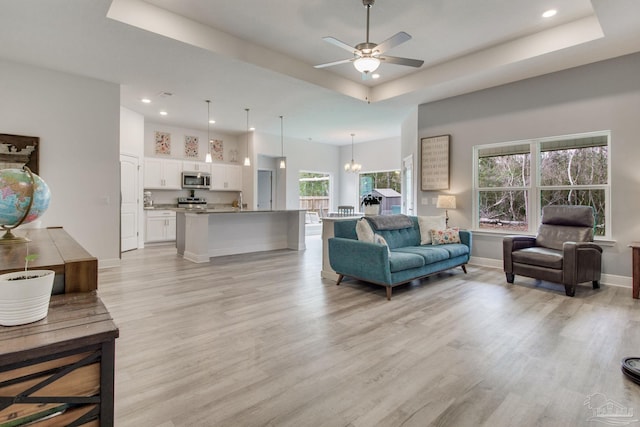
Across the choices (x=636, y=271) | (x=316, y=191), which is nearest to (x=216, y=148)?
(x=316, y=191)

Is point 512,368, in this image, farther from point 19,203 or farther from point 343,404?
point 19,203

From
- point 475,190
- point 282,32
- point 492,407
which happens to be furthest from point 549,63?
point 492,407

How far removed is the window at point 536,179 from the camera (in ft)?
15.2

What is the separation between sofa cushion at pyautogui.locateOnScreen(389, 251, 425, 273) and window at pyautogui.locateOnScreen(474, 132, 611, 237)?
7.35ft

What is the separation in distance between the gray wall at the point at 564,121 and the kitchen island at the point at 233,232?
11.1 feet

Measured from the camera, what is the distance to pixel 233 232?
666cm

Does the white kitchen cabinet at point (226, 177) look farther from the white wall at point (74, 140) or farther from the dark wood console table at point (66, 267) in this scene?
the dark wood console table at point (66, 267)

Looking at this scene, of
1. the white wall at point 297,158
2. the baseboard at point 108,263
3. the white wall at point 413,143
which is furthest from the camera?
the white wall at point 297,158

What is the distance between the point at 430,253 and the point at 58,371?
409cm

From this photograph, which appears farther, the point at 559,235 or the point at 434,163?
the point at 434,163

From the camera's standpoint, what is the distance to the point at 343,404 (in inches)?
73.3

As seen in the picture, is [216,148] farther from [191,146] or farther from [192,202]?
[192,202]

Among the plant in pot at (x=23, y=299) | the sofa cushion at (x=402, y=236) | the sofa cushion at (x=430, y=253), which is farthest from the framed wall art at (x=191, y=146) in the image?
the plant in pot at (x=23, y=299)

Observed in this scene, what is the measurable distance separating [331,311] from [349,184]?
809 cm
